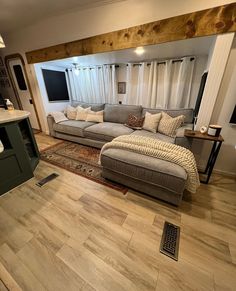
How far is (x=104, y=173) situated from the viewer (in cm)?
199

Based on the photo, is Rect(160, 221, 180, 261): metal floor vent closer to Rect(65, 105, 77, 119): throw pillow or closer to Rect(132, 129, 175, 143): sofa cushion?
Rect(132, 129, 175, 143): sofa cushion

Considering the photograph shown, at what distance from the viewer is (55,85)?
12.9 feet

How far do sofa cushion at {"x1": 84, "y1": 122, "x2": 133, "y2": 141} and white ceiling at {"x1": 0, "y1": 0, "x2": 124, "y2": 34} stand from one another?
1977 millimetres

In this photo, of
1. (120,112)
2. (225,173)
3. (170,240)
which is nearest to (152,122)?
(120,112)

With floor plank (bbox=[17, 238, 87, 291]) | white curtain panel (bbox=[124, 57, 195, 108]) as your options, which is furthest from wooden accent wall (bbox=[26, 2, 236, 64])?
floor plank (bbox=[17, 238, 87, 291])

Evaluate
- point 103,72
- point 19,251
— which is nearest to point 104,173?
point 19,251

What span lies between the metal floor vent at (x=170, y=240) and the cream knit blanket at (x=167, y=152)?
1.55 ft

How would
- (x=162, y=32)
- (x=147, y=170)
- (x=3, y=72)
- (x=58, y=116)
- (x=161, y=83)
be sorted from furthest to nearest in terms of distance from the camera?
(x=3, y=72) < (x=58, y=116) < (x=161, y=83) < (x=162, y=32) < (x=147, y=170)

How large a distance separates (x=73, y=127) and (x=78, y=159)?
2.96 ft

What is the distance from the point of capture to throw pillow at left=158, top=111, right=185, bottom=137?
7.82 ft

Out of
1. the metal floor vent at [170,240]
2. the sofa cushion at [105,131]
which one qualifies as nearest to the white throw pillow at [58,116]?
the sofa cushion at [105,131]

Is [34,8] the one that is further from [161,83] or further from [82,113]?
[161,83]

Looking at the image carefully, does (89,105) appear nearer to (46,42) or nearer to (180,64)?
(46,42)

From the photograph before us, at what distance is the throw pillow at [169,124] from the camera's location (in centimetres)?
238
